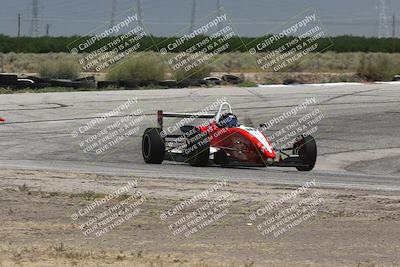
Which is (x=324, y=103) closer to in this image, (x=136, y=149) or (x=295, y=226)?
(x=136, y=149)

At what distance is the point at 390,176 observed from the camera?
18266 millimetres

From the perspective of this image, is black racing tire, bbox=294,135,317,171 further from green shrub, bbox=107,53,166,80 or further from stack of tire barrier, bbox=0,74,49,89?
green shrub, bbox=107,53,166,80

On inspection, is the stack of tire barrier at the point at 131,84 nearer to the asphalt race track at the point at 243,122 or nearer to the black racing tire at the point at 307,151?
the asphalt race track at the point at 243,122

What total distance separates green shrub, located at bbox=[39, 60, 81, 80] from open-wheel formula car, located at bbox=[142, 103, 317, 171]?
107 feet

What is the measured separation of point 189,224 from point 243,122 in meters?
15.8

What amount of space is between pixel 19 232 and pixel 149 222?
62.6 inches

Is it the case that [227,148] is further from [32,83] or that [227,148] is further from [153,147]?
[32,83]

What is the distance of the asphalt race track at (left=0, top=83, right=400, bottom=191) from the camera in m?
16.6

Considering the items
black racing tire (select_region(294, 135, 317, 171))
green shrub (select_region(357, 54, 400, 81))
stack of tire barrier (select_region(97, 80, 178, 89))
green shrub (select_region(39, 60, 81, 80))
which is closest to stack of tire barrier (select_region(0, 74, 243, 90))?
stack of tire barrier (select_region(97, 80, 178, 89))

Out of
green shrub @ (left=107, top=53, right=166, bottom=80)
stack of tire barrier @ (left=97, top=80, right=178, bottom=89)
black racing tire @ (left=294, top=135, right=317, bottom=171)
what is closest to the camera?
black racing tire @ (left=294, top=135, right=317, bottom=171)

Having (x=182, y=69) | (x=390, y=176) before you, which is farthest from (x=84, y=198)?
(x=182, y=69)

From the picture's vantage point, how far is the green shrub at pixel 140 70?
154ft

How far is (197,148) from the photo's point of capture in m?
17.3

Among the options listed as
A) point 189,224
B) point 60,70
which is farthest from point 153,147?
point 60,70
